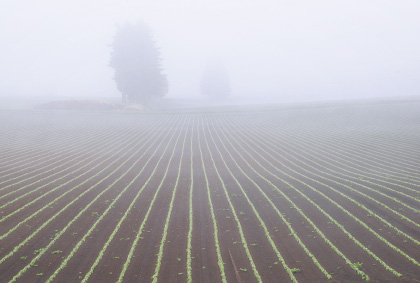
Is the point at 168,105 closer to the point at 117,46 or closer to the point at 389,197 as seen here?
the point at 117,46

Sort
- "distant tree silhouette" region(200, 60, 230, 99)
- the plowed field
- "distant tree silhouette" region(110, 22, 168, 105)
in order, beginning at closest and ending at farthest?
the plowed field
"distant tree silhouette" region(110, 22, 168, 105)
"distant tree silhouette" region(200, 60, 230, 99)

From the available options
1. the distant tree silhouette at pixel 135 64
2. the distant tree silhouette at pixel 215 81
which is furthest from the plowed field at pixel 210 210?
the distant tree silhouette at pixel 215 81

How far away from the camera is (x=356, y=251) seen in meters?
8.45

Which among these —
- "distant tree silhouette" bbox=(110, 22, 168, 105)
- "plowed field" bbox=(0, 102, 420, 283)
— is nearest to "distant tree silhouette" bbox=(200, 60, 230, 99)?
"distant tree silhouette" bbox=(110, 22, 168, 105)

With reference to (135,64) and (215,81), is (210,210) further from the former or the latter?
(215,81)

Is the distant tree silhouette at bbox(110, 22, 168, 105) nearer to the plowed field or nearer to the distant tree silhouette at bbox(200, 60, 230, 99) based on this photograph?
the distant tree silhouette at bbox(200, 60, 230, 99)

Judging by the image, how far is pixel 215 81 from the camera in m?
79.1

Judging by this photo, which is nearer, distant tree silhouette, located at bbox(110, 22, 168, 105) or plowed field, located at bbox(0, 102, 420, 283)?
plowed field, located at bbox(0, 102, 420, 283)


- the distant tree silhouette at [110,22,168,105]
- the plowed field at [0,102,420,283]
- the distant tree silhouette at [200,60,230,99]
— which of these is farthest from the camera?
the distant tree silhouette at [200,60,230,99]

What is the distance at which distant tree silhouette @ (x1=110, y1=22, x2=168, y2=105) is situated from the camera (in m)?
50.7

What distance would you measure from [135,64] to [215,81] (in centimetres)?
3164

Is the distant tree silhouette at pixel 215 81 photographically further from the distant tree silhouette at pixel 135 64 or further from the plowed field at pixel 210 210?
the plowed field at pixel 210 210

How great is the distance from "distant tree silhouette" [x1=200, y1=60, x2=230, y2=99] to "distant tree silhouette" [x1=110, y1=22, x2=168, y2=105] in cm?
2703

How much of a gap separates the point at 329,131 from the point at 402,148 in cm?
830
